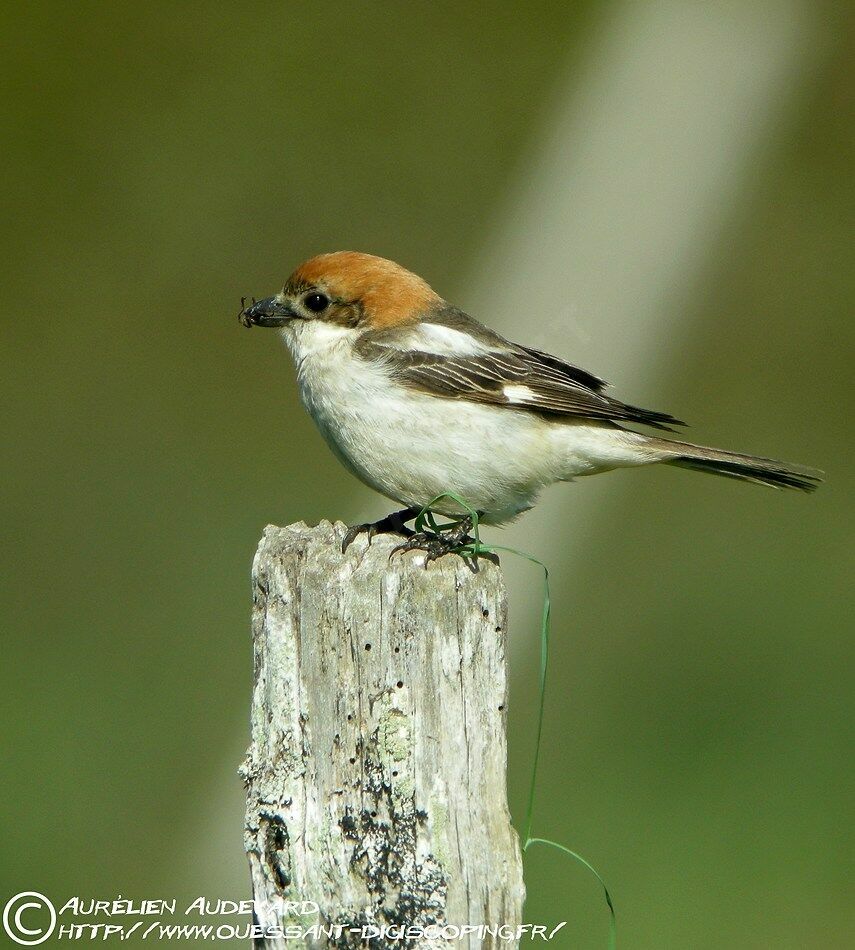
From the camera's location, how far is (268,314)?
4465 millimetres

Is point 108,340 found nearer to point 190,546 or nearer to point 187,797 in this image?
point 190,546

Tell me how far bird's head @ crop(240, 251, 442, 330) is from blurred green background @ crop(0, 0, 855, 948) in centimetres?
221

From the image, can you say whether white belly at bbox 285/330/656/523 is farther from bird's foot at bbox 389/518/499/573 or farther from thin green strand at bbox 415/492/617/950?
bird's foot at bbox 389/518/499/573

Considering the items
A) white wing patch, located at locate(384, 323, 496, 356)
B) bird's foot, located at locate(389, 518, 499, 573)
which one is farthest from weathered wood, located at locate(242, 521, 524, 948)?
white wing patch, located at locate(384, 323, 496, 356)

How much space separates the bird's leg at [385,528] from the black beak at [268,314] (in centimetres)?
80

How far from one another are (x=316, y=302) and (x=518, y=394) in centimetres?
75

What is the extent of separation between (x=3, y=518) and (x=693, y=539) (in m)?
A: 4.46

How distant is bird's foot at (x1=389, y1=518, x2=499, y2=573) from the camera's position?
280 centimetres

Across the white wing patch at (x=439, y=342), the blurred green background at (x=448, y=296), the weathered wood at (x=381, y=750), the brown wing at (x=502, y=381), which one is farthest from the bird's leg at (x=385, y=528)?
the blurred green background at (x=448, y=296)

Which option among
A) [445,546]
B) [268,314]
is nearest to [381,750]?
[445,546]

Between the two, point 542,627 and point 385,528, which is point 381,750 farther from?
point 385,528

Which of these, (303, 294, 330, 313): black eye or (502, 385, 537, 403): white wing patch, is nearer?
(502, 385, 537, 403): white wing patch

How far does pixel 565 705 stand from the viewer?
705 cm

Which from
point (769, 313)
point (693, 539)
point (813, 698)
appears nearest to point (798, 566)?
point (693, 539)
